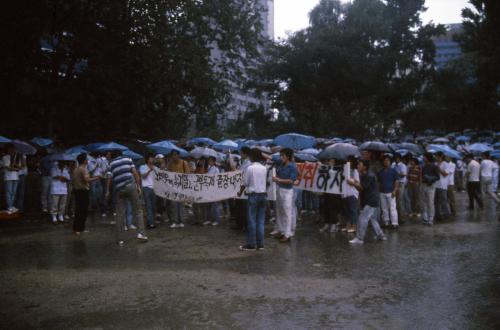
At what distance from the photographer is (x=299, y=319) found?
18.9 feet

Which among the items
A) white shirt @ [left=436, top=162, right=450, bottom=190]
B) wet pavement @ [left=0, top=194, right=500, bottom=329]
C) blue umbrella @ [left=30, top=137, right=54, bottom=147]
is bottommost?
wet pavement @ [left=0, top=194, right=500, bottom=329]

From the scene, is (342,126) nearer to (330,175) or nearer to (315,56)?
(315,56)

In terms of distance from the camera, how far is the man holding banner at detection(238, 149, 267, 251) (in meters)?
10.3

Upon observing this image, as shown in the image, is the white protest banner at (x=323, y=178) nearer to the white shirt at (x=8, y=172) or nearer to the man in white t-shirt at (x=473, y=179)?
the man in white t-shirt at (x=473, y=179)

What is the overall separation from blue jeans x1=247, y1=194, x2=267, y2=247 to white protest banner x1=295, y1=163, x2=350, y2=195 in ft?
10.2

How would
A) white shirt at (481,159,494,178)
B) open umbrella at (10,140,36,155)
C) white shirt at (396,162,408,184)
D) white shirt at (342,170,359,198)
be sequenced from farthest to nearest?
white shirt at (481,159,494,178), open umbrella at (10,140,36,155), white shirt at (396,162,408,184), white shirt at (342,170,359,198)

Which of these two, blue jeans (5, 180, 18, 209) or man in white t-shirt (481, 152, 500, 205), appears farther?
man in white t-shirt (481, 152, 500, 205)

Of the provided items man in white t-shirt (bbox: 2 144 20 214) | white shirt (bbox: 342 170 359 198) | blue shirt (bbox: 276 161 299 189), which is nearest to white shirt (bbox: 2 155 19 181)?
man in white t-shirt (bbox: 2 144 20 214)

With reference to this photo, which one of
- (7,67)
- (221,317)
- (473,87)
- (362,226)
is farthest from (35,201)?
(473,87)

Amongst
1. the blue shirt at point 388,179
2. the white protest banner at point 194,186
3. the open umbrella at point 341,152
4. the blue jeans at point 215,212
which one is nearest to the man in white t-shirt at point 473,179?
the blue shirt at point 388,179

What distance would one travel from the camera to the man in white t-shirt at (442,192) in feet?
49.5

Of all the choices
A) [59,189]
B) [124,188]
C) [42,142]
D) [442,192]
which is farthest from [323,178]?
[42,142]

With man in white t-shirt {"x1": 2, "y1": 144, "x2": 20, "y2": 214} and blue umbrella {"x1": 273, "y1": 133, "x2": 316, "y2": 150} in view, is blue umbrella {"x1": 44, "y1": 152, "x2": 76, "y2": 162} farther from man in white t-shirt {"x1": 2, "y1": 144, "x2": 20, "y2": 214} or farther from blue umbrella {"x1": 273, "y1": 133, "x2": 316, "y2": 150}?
blue umbrella {"x1": 273, "y1": 133, "x2": 316, "y2": 150}

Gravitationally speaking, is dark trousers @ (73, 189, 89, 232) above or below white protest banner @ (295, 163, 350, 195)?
below
